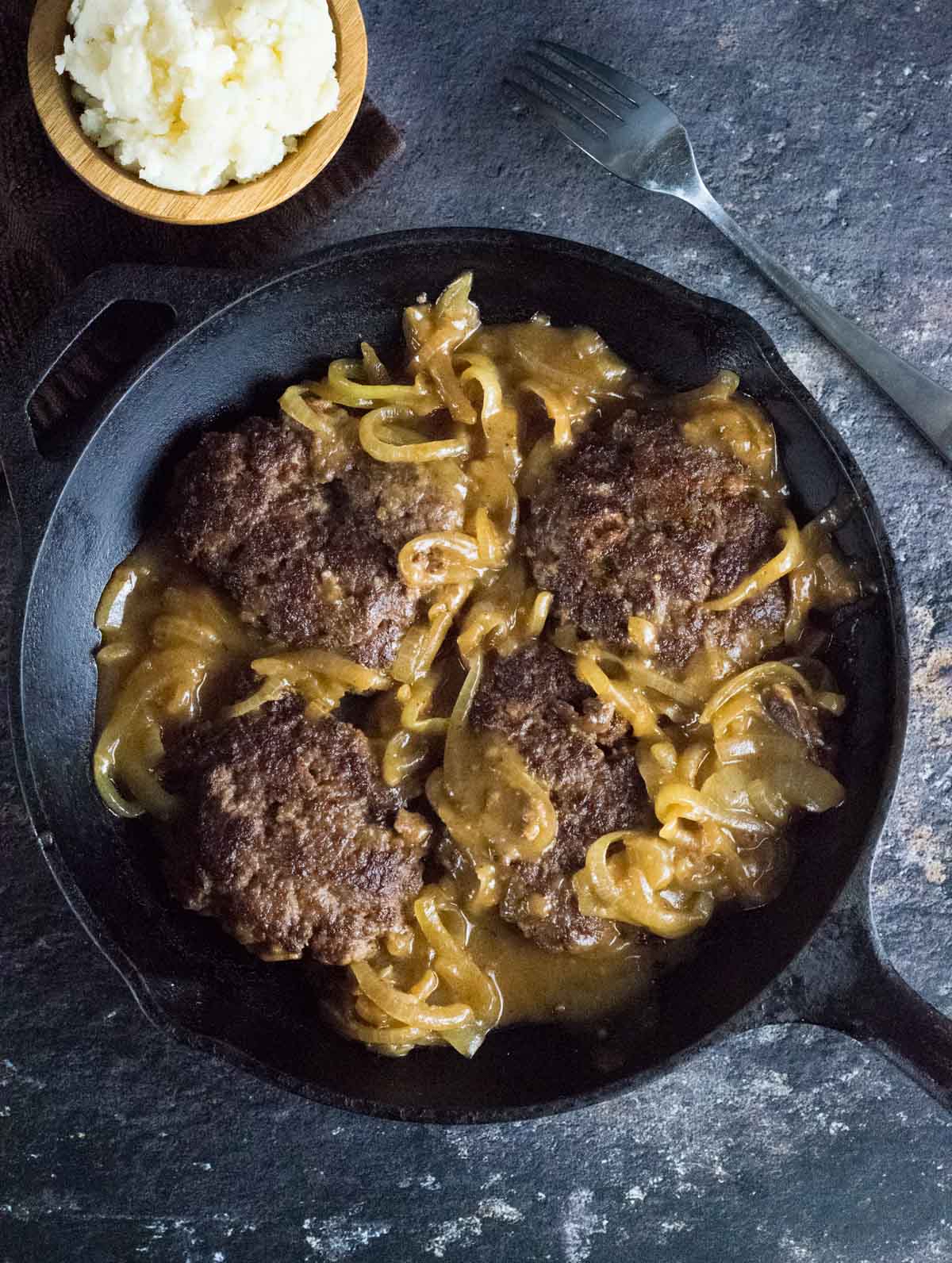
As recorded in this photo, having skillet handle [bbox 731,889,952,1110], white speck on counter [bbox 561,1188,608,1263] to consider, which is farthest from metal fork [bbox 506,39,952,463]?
white speck on counter [bbox 561,1188,608,1263]

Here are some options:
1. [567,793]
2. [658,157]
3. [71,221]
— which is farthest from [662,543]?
[71,221]

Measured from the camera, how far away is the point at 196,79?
3049mm

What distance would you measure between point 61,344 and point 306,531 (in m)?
0.88

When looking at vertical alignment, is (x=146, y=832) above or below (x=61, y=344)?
below

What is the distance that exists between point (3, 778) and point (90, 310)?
1.71 meters

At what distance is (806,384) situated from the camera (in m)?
3.75

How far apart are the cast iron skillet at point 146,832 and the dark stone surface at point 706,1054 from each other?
0.54 meters

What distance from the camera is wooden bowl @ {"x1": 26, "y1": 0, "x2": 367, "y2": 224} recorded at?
323cm

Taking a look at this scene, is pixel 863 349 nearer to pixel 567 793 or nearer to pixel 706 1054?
pixel 567 793

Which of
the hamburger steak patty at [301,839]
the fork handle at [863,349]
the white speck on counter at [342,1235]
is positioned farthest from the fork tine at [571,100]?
the white speck on counter at [342,1235]

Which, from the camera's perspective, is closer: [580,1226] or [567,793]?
[567,793]

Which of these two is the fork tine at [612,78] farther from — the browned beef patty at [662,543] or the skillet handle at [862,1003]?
the skillet handle at [862,1003]

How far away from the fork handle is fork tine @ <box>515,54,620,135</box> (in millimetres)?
369

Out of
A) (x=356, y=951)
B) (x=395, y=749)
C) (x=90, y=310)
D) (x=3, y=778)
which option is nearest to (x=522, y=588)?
(x=395, y=749)
